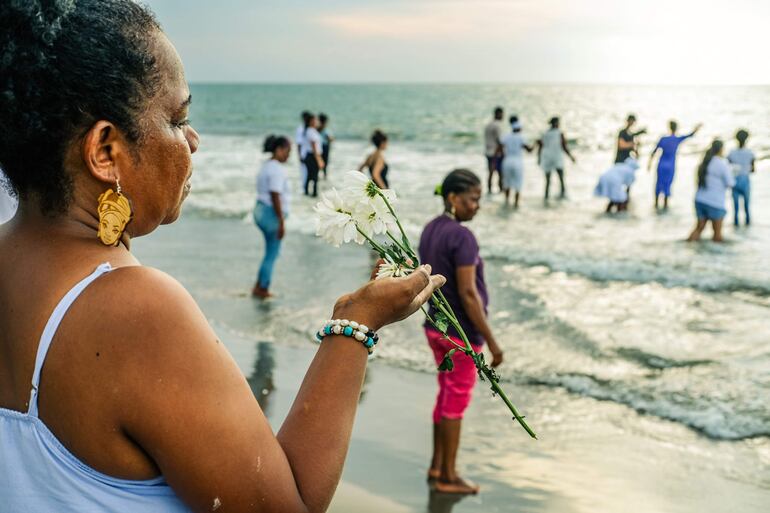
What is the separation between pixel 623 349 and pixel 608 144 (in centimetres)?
3806

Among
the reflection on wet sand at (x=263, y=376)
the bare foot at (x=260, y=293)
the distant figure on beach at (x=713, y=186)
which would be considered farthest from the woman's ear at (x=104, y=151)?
the distant figure on beach at (x=713, y=186)

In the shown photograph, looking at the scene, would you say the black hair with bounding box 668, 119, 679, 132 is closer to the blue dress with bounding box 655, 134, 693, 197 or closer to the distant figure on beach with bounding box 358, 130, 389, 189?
the blue dress with bounding box 655, 134, 693, 197

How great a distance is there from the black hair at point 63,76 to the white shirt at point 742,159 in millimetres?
15682

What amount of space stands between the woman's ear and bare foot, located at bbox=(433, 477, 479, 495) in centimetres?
422

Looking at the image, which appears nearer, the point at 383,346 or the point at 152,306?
the point at 152,306

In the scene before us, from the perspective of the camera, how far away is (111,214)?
1.26 meters

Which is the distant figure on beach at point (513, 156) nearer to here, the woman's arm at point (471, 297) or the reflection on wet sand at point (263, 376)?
the reflection on wet sand at point (263, 376)

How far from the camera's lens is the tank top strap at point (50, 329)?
3.84 feet

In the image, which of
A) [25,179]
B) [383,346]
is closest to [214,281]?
[383,346]

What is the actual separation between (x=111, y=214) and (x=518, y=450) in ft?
16.4

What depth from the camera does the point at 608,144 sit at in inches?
1742

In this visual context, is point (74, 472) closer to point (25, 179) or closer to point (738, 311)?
point (25, 179)

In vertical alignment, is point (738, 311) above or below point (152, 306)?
below

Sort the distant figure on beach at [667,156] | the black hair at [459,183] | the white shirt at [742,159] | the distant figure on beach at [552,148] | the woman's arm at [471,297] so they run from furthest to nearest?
the distant figure on beach at [552,148] < the distant figure on beach at [667,156] < the white shirt at [742,159] < the black hair at [459,183] < the woman's arm at [471,297]
